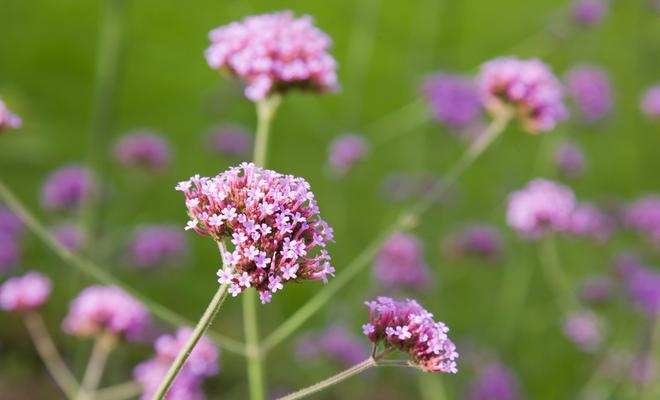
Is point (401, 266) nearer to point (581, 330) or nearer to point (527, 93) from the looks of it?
point (581, 330)

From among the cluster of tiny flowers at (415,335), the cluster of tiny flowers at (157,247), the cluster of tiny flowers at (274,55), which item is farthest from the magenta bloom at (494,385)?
the cluster of tiny flowers at (415,335)

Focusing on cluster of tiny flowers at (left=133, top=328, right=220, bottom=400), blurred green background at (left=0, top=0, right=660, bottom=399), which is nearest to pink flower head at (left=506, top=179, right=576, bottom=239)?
blurred green background at (left=0, top=0, right=660, bottom=399)

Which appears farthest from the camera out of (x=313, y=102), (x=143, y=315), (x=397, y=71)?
(x=397, y=71)

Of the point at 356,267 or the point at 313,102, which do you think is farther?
the point at 313,102

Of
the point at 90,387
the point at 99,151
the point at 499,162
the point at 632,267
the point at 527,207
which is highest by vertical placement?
the point at 499,162

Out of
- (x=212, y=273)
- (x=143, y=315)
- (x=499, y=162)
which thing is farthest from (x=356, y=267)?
(x=499, y=162)

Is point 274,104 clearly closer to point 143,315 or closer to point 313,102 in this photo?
point 143,315
